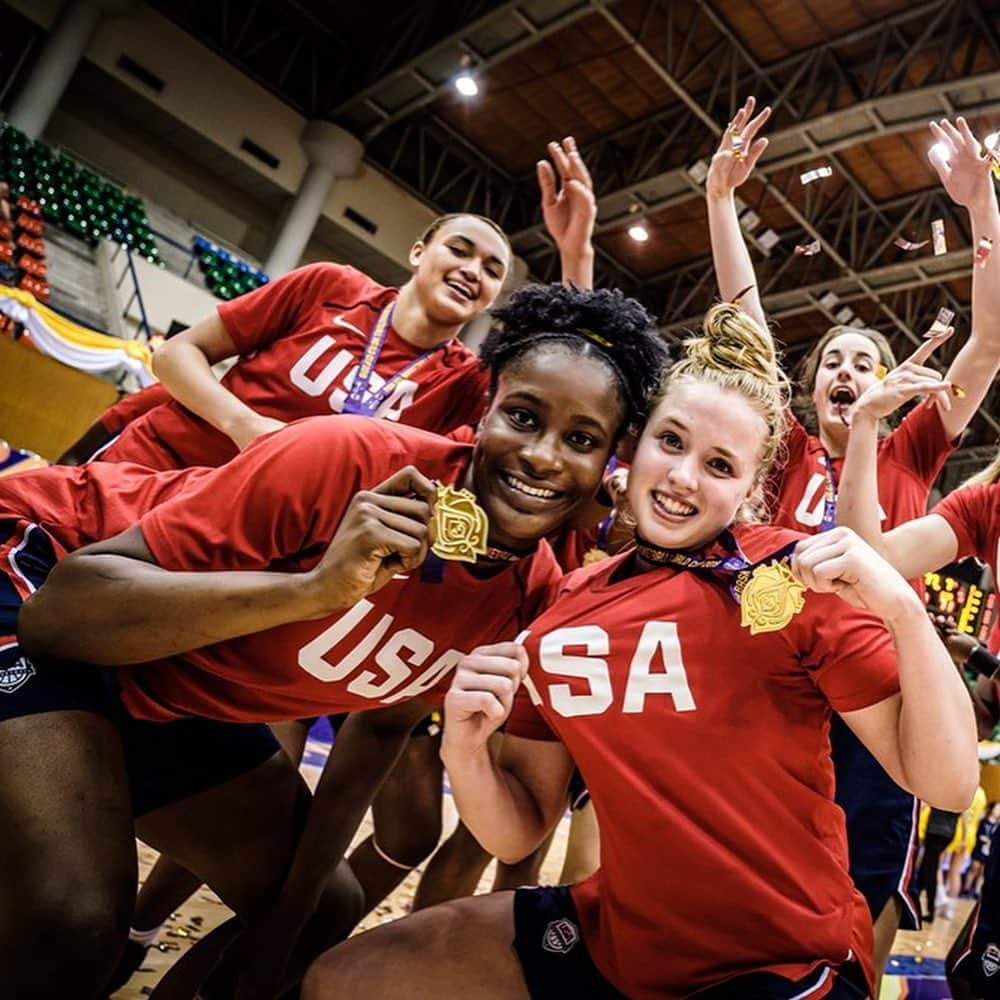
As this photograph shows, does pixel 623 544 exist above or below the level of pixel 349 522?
above

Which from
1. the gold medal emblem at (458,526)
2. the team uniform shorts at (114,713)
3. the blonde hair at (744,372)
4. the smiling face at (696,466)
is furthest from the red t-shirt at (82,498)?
the blonde hair at (744,372)

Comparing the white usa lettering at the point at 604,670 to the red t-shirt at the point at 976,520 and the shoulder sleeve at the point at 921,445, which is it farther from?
the shoulder sleeve at the point at 921,445

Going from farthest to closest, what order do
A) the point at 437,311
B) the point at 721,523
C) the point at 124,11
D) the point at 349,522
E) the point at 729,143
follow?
the point at 124,11 → the point at 729,143 → the point at 437,311 → the point at 721,523 → the point at 349,522

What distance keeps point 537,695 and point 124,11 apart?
49.6ft

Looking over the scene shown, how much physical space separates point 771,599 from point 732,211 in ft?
5.45

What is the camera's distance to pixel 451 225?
8.67 ft

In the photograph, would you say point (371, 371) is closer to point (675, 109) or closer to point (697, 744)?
point (697, 744)

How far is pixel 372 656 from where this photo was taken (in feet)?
5.18

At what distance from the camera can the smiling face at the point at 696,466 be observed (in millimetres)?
1530

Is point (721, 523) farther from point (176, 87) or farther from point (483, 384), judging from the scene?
point (176, 87)

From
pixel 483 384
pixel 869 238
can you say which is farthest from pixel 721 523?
pixel 869 238

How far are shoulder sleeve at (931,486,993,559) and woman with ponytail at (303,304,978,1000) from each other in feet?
3.49

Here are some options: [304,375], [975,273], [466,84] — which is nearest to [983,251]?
[975,273]

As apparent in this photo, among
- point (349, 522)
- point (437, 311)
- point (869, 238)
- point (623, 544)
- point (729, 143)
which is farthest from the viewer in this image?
point (869, 238)
